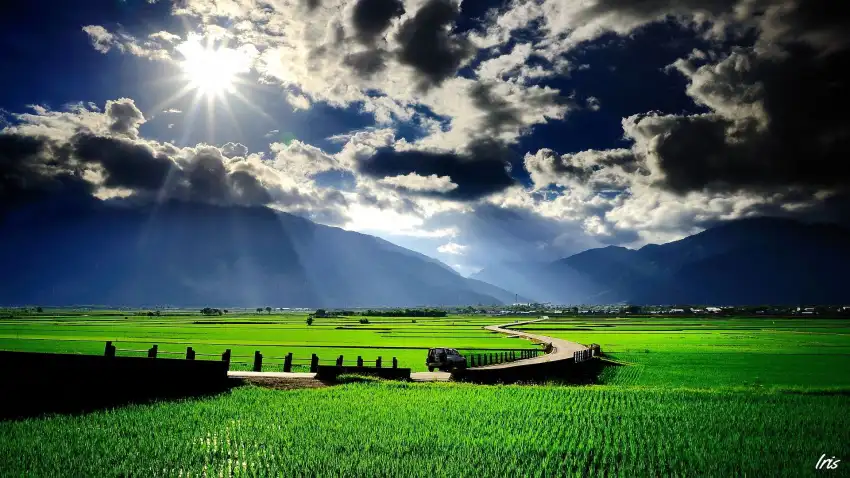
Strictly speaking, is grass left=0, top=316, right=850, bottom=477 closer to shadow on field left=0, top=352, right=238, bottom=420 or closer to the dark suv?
shadow on field left=0, top=352, right=238, bottom=420

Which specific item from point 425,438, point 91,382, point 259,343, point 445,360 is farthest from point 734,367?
point 259,343

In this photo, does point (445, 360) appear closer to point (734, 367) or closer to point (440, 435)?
point (440, 435)

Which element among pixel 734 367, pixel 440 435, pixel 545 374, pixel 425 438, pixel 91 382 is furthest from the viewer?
pixel 734 367

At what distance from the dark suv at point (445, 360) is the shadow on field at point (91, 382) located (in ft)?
53.5

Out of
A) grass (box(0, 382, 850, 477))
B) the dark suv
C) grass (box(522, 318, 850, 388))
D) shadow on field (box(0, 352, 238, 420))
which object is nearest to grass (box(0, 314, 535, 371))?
the dark suv

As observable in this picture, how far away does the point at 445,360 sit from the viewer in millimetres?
35844

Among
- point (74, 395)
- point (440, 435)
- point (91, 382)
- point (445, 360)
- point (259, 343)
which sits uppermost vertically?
point (91, 382)

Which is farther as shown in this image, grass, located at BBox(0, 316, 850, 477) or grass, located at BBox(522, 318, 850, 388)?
grass, located at BBox(522, 318, 850, 388)

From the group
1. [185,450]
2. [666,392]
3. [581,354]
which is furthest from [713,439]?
[581,354]

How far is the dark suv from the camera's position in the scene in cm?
3484

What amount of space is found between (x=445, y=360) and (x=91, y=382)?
22412 mm

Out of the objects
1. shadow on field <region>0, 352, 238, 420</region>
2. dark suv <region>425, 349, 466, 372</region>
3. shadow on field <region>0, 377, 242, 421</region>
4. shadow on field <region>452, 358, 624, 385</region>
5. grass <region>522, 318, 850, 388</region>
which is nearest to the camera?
shadow on field <region>0, 377, 242, 421</region>

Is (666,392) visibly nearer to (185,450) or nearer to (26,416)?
(185,450)

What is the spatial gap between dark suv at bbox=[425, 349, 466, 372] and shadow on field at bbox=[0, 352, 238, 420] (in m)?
16.3
